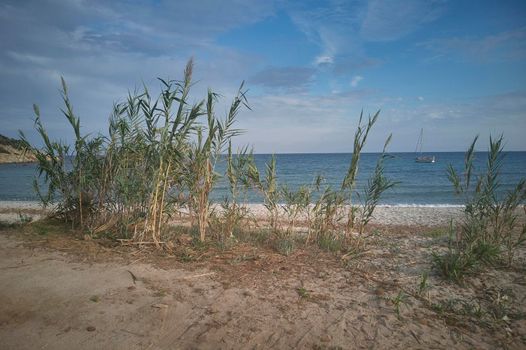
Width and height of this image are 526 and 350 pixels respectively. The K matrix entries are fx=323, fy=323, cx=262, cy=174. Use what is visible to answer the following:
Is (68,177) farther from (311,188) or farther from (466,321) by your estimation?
(466,321)

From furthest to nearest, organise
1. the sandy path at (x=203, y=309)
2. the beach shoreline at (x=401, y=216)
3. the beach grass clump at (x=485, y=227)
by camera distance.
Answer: the beach shoreline at (x=401, y=216) < the beach grass clump at (x=485, y=227) < the sandy path at (x=203, y=309)

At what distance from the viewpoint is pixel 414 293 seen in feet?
14.0

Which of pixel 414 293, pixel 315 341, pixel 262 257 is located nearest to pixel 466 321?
pixel 414 293

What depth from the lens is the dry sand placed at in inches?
131

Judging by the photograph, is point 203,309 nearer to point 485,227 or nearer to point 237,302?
point 237,302

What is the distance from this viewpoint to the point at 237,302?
158 inches

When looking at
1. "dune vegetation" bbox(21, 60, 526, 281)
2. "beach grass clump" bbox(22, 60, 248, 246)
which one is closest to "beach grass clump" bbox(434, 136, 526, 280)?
"dune vegetation" bbox(21, 60, 526, 281)

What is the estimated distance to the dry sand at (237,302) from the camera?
3.32 meters

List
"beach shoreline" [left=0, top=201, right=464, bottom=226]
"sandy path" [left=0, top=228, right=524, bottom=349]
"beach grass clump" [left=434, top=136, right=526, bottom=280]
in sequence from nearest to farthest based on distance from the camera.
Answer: "sandy path" [left=0, top=228, right=524, bottom=349] < "beach grass clump" [left=434, top=136, right=526, bottom=280] < "beach shoreline" [left=0, top=201, right=464, bottom=226]

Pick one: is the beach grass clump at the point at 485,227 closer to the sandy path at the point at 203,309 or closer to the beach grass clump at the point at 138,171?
the sandy path at the point at 203,309

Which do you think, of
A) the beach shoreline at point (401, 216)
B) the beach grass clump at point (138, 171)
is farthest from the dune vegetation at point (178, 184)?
the beach shoreline at point (401, 216)

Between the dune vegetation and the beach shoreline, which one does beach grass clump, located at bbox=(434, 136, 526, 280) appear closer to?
the dune vegetation

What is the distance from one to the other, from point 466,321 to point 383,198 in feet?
53.8

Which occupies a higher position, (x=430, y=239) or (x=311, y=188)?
(x=311, y=188)
